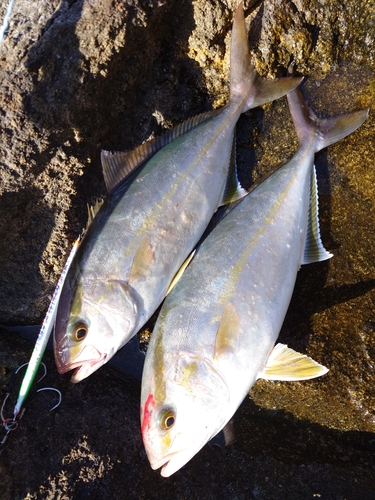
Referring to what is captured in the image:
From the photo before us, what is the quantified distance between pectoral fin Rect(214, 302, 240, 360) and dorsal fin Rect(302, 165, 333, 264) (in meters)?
0.56

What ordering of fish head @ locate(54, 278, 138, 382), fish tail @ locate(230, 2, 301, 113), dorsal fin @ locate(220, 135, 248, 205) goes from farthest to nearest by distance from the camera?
1. dorsal fin @ locate(220, 135, 248, 205)
2. fish tail @ locate(230, 2, 301, 113)
3. fish head @ locate(54, 278, 138, 382)

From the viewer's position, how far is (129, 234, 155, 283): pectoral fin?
76.5 inches

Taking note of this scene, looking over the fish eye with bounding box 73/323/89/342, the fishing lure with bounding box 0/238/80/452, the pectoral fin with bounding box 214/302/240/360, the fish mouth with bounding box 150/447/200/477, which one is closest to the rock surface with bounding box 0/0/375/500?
the fishing lure with bounding box 0/238/80/452

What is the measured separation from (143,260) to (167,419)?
29.1 inches

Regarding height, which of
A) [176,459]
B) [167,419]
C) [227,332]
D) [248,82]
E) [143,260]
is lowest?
[176,459]

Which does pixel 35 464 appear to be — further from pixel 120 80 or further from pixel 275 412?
pixel 120 80

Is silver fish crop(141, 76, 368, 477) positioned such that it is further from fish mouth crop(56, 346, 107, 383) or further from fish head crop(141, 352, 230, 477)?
fish mouth crop(56, 346, 107, 383)

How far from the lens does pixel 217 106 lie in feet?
8.04

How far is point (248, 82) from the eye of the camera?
222 cm

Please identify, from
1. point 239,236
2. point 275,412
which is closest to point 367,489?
point 275,412

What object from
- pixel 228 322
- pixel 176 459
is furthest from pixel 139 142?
pixel 176 459

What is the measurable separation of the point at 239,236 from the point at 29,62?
4.30 ft

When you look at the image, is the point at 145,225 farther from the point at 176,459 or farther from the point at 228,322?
the point at 176,459

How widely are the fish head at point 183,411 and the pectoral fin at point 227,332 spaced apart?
9cm
